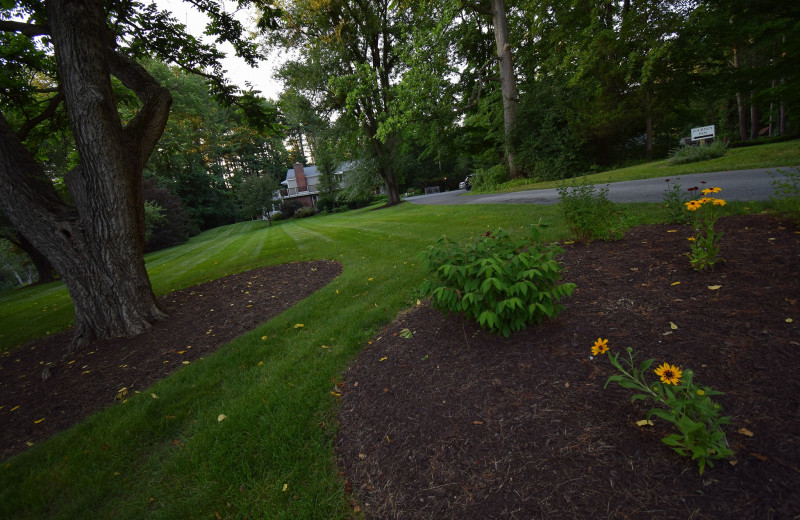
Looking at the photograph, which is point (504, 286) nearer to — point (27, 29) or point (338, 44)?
point (27, 29)

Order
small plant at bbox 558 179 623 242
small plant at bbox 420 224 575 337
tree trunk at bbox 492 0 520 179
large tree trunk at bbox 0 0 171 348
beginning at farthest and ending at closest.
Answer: tree trunk at bbox 492 0 520 179
large tree trunk at bbox 0 0 171 348
small plant at bbox 558 179 623 242
small plant at bbox 420 224 575 337

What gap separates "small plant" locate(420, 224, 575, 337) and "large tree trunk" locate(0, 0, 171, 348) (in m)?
4.81

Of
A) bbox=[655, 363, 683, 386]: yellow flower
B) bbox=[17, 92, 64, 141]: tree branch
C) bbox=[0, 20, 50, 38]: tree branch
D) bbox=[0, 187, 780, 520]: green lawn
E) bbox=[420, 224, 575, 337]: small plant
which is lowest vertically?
bbox=[0, 187, 780, 520]: green lawn

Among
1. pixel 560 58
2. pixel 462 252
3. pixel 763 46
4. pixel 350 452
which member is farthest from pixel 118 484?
pixel 763 46

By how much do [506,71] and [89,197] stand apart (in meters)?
15.5

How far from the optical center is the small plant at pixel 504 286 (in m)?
2.26

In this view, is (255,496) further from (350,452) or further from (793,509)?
(793,509)

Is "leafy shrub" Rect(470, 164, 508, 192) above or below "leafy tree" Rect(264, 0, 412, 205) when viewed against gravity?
below

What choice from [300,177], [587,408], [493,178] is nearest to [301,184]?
[300,177]

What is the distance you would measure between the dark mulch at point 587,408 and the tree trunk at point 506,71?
14.1m

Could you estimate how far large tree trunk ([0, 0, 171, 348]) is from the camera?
4352mm

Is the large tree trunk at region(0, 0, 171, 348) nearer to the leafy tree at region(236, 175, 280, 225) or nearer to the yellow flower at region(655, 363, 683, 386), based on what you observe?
the yellow flower at region(655, 363, 683, 386)

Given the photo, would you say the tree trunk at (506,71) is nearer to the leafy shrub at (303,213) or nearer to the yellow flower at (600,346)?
the yellow flower at (600,346)

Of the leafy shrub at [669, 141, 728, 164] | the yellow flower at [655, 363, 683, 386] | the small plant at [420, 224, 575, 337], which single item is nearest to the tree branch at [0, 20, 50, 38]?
the small plant at [420, 224, 575, 337]
